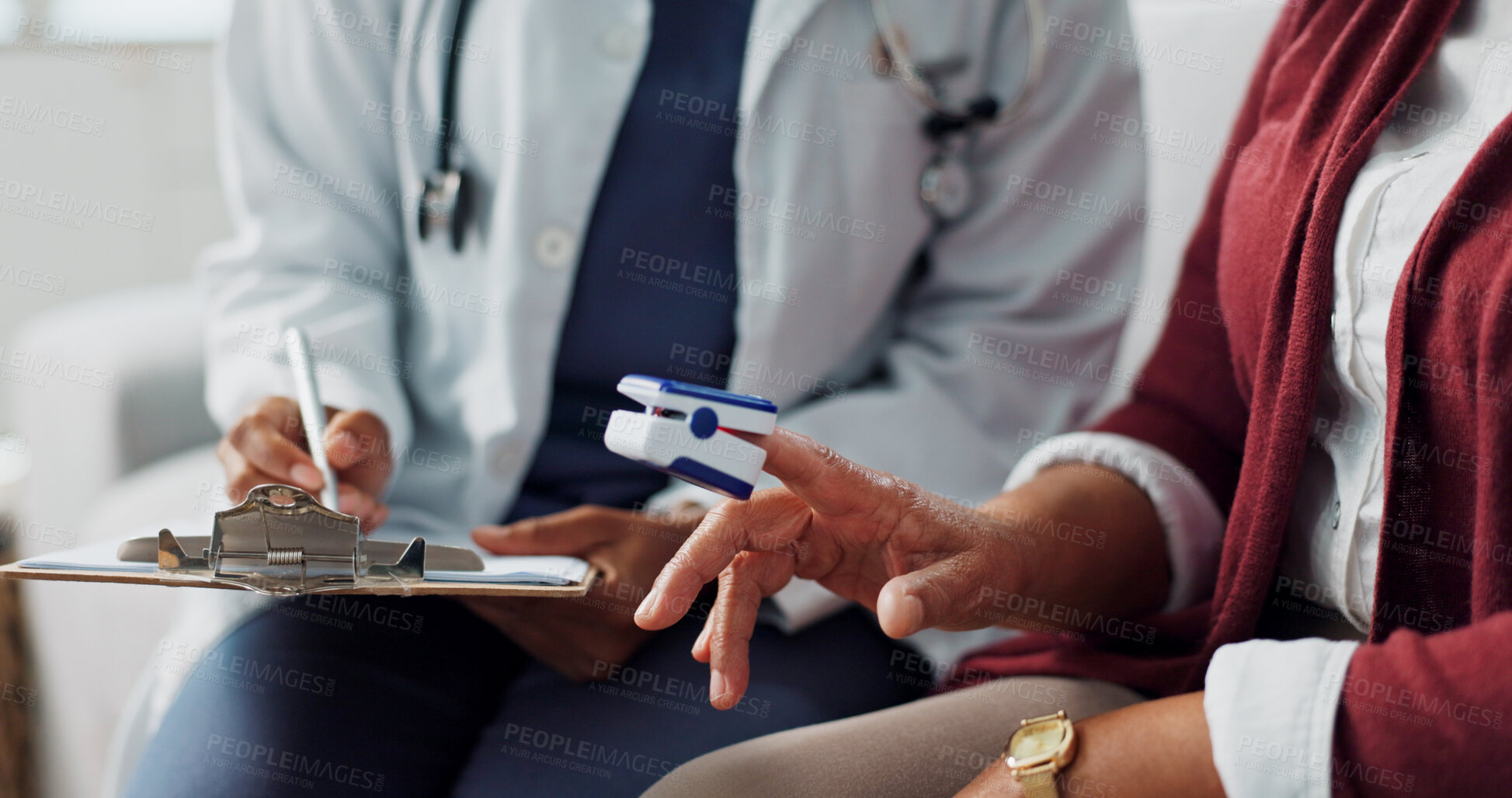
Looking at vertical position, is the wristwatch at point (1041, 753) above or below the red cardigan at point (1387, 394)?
below

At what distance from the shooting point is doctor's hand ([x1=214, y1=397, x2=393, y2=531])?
24.1 inches

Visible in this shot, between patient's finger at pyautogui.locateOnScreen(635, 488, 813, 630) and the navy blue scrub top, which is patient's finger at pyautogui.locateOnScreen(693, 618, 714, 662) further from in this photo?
the navy blue scrub top

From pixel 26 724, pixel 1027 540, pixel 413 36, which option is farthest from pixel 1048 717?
pixel 26 724

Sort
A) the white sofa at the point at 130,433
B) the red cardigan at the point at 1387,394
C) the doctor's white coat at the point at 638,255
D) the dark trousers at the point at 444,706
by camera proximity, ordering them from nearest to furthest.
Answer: the red cardigan at the point at 1387,394 < the dark trousers at the point at 444,706 < the doctor's white coat at the point at 638,255 < the white sofa at the point at 130,433

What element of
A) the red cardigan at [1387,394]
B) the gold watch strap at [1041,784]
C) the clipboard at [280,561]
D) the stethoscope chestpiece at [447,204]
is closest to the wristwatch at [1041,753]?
the gold watch strap at [1041,784]

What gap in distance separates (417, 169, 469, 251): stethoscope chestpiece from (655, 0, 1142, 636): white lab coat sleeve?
26 cm

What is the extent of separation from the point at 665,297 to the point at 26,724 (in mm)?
800

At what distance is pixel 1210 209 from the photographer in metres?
0.63

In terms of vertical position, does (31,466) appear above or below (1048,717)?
below

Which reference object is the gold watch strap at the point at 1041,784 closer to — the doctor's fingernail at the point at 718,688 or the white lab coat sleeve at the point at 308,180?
the doctor's fingernail at the point at 718,688

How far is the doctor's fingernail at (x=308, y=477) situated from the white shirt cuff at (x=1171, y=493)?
17.0 inches

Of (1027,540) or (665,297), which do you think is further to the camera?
(665,297)

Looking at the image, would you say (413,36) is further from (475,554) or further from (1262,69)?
(1262,69)

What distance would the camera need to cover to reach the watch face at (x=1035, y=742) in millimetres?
421
